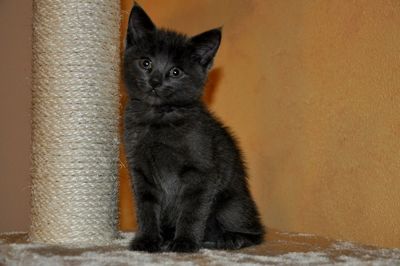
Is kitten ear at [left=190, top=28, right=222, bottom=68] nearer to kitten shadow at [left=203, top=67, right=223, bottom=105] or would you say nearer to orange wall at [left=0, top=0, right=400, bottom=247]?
orange wall at [left=0, top=0, right=400, bottom=247]

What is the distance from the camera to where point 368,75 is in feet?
5.45

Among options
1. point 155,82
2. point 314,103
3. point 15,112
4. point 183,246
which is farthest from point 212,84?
point 15,112

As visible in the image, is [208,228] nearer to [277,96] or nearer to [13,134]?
[277,96]

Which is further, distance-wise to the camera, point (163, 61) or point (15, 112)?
point (15, 112)

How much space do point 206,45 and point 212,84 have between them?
2.40 feet

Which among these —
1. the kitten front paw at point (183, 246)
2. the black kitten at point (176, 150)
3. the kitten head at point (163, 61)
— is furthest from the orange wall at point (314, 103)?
the kitten front paw at point (183, 246)

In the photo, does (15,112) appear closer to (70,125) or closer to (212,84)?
(212,84)

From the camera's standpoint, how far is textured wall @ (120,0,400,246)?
1.62 meters

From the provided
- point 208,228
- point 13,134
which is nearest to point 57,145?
point 208,228

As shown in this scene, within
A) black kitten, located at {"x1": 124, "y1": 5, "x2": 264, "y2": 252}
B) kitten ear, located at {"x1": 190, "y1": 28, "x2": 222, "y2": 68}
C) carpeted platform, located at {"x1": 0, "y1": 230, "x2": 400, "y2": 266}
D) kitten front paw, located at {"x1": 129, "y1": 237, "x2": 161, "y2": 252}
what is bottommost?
carpeted platform, located at {"x1": 0, "y1": 230, "x2": 400, "y2": 266}

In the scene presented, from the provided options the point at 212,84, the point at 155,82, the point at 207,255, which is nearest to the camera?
the point at 207,255

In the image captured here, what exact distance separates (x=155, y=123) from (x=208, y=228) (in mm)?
354

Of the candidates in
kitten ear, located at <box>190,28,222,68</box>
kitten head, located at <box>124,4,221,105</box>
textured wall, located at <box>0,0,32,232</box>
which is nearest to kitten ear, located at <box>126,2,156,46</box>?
kitten head, located at <box>124,4,221,105</box>

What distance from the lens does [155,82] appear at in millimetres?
1388
